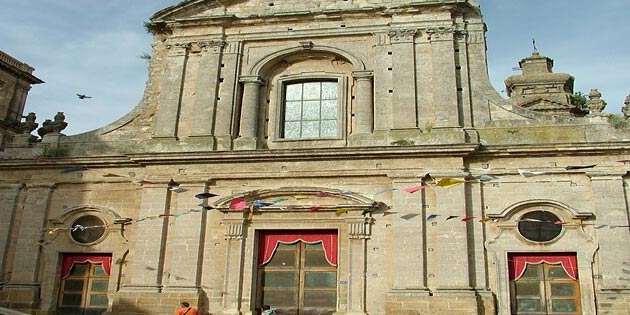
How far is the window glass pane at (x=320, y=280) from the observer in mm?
14102

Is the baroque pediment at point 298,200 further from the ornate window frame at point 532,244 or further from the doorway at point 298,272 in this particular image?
the ornate window frame at point 532,244

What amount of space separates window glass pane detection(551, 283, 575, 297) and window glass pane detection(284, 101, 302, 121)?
724 centimetres

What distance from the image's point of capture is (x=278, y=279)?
1438 centimetres

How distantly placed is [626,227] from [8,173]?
15051mm

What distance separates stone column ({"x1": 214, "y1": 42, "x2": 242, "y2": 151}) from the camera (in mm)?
15562

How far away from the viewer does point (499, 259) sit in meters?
13.5

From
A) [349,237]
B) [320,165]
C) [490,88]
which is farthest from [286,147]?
[490,88]

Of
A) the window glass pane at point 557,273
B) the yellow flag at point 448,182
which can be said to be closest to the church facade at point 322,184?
the window glass pane at point 557,273

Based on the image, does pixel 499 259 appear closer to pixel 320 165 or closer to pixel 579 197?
pixel 579 197

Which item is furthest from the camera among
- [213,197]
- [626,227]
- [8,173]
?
[8,173]

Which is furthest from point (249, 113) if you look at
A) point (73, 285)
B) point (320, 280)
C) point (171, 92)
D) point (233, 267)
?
point (73, 285)

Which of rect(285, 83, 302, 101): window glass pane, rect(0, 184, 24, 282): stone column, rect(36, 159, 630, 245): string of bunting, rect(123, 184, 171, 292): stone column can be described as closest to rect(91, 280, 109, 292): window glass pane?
rect(123, 184, 171, 292): stone column

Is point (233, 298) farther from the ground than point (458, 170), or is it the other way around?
point (458, 170)

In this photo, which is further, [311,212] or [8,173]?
[8,173]
